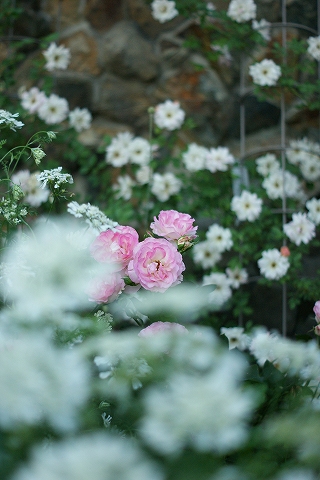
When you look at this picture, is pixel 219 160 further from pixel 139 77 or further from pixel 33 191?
pixel 33 191

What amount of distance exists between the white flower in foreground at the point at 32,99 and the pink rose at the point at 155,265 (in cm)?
146

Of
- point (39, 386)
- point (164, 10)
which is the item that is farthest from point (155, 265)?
point (164, 10)

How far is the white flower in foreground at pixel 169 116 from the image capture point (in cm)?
214

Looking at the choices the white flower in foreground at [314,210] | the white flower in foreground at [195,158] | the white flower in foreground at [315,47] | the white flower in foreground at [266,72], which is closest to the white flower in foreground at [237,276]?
the white flower in foreground at [314,210]

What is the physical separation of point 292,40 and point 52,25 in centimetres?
101

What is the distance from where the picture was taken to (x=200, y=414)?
0.30 meters

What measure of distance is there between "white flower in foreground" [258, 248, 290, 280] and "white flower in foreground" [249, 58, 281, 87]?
65 centimetres

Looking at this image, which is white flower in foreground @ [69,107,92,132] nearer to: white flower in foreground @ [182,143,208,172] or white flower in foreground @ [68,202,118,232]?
white flower in foreground @ [182,143,208,172]

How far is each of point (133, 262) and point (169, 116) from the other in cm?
141

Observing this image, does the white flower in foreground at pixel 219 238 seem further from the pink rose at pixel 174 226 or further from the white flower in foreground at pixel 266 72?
the pink rose at pixel 174 226

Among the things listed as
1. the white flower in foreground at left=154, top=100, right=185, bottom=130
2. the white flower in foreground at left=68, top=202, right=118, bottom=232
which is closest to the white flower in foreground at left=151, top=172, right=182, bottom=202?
the white flower in foreground at left=154, top=100, right=185, bottom=130

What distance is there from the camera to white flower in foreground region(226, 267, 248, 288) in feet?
6.44

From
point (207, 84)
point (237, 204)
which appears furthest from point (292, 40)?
point (237, 204)

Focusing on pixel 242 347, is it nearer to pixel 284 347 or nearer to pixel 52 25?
pixel 284 347
